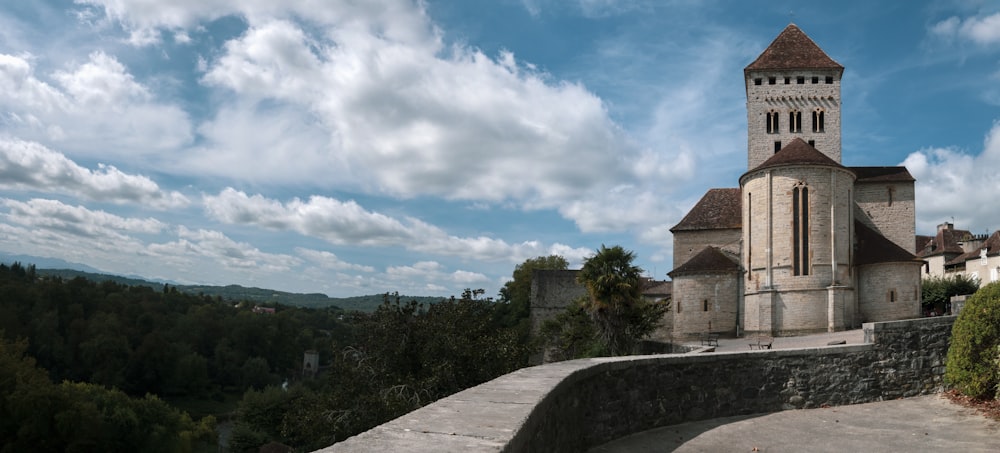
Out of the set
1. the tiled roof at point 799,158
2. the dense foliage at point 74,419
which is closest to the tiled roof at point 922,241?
the tiled roof at point 799,158

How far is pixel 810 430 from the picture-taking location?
26.1 feet

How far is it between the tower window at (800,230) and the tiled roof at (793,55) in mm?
14413

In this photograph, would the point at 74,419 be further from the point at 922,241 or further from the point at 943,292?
the point at 922,241

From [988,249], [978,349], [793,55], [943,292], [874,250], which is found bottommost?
[978,349]

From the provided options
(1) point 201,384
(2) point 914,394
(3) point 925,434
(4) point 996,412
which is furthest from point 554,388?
(1) point 201,384

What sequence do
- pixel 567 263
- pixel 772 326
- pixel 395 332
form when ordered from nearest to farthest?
pixel 395 332
pixel 772 326
pixel 567 263

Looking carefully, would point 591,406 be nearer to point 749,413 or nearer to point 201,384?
point 749,413

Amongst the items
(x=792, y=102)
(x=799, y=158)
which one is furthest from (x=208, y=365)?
(x=799, y=158)

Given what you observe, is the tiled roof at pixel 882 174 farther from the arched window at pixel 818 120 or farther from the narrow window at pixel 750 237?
the narrow window at pixel 750 237

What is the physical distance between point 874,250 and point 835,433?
97.5 ft

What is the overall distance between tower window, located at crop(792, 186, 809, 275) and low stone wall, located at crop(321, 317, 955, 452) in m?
22.8

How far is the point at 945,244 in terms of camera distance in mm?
60125

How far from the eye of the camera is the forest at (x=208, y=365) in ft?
59.3

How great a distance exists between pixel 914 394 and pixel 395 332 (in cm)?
1273
